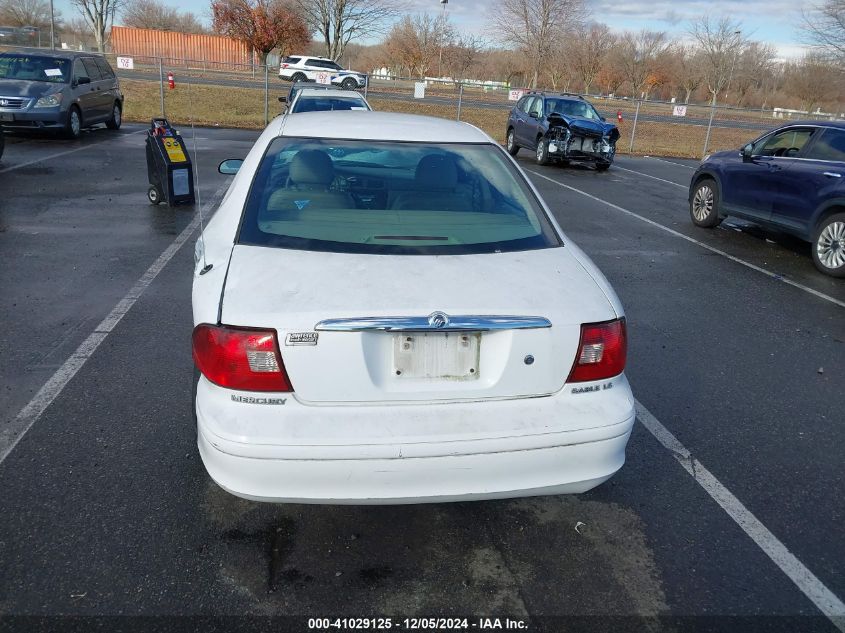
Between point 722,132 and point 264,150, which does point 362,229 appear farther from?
point 722,132

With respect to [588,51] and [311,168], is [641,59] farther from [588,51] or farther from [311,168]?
[311,168]

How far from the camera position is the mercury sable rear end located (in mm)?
2439

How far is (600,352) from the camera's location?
8.90 ft

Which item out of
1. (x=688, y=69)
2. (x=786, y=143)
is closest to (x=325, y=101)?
(x=786, y=143)

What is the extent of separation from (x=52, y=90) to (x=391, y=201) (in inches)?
557

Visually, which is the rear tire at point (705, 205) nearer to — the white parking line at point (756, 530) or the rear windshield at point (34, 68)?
the white parking line at point (756, 530)

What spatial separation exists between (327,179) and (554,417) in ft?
5.50

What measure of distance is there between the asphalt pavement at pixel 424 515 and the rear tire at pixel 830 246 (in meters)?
2.21

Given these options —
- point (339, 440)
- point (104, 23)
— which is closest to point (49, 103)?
point (339, 440)

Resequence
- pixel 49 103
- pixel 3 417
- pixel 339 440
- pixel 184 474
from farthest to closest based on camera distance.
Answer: pixel 49 103
pixel 3 417
pixel 184 474
pixel 339 440

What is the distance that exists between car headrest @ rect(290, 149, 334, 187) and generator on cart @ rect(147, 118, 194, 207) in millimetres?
6202

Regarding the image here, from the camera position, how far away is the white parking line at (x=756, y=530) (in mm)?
2736

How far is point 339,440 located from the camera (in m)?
2.41

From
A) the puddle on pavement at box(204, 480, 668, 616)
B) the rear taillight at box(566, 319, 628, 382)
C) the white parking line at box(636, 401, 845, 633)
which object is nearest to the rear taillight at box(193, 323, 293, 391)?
the puddle on pavement at box(204, 480, 668, 616)
